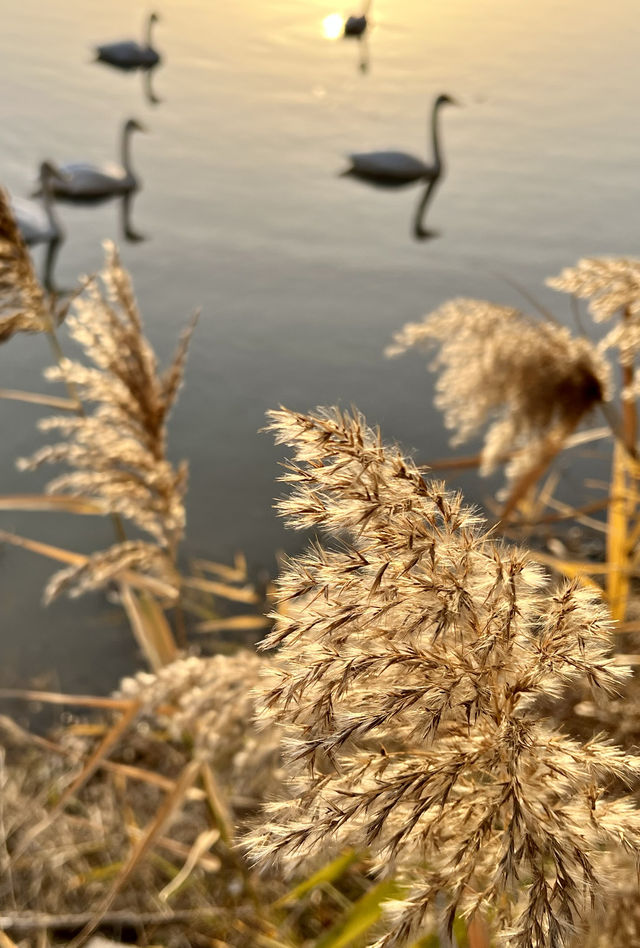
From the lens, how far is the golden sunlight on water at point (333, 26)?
11959 millimetres

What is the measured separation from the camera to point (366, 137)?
8211mm

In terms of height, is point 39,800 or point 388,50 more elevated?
point 388,50

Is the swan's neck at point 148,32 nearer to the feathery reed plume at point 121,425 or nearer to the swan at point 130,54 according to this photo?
the swan at point 130,54

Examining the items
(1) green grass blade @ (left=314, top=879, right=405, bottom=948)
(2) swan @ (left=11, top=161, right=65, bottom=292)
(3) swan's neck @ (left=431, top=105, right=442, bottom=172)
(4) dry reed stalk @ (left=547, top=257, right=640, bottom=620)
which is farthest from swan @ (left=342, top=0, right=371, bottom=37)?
(1) green grass blade @ (left=314, top=879, right=405, bottom=948)

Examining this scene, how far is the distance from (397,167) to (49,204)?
3402mm

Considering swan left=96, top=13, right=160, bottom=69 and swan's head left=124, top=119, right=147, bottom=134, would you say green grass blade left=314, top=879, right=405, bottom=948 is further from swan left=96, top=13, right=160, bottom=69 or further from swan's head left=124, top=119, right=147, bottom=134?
swan left=96, top=13, right=160, bottom=69

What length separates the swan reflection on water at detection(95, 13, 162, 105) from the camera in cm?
1009

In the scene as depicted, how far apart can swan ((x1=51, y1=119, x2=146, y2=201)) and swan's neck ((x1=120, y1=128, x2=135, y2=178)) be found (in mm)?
12

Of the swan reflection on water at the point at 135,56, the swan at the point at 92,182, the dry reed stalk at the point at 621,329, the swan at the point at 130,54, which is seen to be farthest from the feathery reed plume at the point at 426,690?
the swan at the point at 130,54

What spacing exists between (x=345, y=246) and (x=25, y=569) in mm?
3828

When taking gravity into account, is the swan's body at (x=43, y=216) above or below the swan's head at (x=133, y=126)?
below

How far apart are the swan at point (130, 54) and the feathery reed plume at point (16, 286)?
10.0 metres

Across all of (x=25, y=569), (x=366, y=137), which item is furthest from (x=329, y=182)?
(x=25, y=569)

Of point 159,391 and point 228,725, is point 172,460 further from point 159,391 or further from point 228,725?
point 228,725
